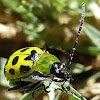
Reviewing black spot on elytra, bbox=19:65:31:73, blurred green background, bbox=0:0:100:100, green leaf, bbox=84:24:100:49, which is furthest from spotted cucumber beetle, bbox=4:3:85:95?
green leaf, bbox=84:24:100:49

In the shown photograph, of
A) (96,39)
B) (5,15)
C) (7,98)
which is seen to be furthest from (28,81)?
Answer: (5,15)

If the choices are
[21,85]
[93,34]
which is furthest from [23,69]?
[93,34]

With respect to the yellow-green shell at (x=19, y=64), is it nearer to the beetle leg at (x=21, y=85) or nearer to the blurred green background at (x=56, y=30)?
the beetle leg at (x=21, y=85)

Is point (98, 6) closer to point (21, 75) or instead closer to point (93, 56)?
point (93, 56)

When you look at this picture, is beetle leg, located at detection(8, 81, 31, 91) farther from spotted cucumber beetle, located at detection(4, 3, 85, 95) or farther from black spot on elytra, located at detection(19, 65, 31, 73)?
black spot on elytra, located at detection(19, 65, 31, 73)

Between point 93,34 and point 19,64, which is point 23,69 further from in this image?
point 93,34
